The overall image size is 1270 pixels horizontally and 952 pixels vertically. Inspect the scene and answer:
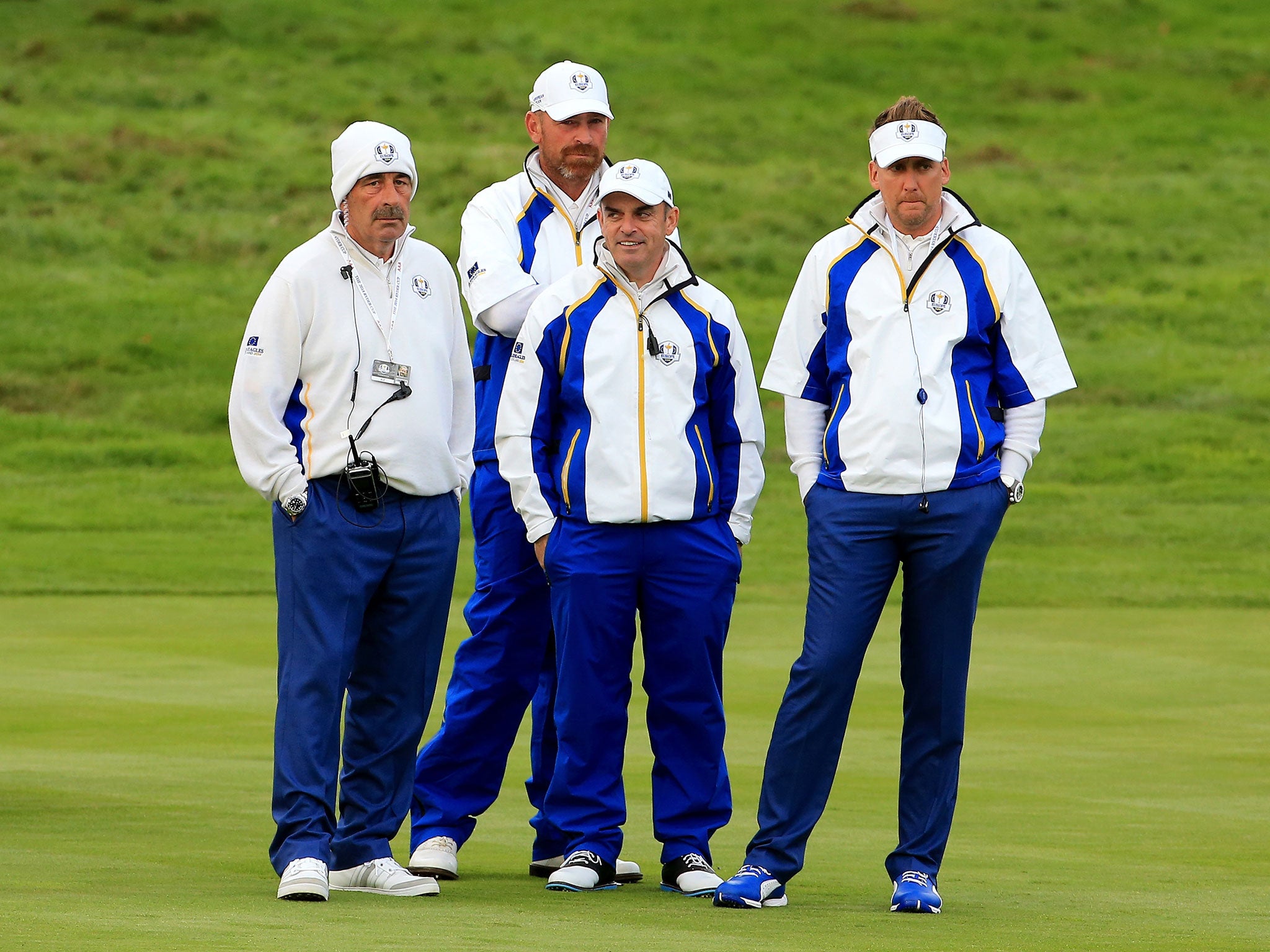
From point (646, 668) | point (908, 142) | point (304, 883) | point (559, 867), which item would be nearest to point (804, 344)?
point (908, 142)

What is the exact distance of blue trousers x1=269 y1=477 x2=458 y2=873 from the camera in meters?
5.92

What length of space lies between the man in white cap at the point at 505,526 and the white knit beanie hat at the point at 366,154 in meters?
0.59

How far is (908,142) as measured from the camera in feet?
19.3

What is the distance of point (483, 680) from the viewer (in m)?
6.63

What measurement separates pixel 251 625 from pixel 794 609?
157 inches

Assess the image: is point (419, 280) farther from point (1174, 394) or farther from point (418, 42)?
point (418, 42)

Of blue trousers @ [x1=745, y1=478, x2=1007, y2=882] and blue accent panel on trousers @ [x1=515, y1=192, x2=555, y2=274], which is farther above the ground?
blue accent panel on trousers @ [x1=515, y1=192, x2=555, y2=274]

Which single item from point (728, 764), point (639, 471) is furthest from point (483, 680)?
point (728, 764)

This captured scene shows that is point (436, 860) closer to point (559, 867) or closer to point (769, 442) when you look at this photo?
point (559, 867)

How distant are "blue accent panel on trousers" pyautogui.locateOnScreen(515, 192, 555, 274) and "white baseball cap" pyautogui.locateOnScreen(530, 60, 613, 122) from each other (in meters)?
0.27

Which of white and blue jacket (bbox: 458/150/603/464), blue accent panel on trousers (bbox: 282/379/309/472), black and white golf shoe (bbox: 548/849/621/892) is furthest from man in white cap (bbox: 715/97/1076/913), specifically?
blue accent panel on trousers (bbox: 282/379/309/472)

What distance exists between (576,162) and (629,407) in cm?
99

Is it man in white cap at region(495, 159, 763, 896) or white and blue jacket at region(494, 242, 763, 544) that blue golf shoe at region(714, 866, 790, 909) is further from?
white and blue jacket at region(494, 242, 763, 544)

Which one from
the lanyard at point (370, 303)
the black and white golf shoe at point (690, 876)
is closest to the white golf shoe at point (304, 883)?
the black and white golf shoe at point (690, 876)
